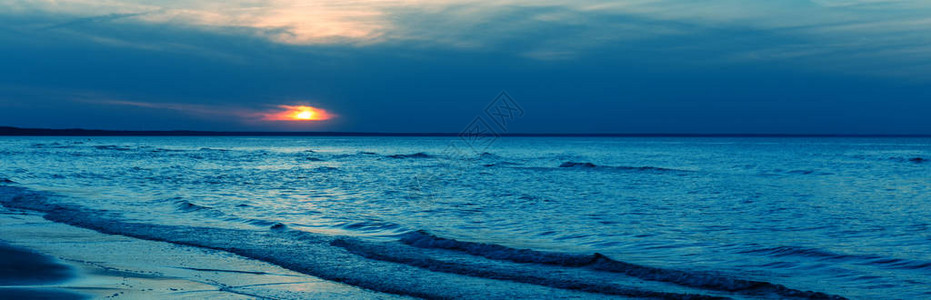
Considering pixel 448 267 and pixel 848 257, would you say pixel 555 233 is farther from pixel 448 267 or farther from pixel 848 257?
pixel 848 257

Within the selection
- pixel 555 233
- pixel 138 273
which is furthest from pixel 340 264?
pixel 555 233

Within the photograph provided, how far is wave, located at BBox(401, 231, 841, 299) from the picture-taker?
877 cm

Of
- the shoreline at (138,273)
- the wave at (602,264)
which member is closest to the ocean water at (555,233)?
the wave at (602,264)

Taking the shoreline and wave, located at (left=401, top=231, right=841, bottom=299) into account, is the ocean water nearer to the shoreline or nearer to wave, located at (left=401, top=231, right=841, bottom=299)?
wave, located at (left=401, top=231, right=841, bottom=299)

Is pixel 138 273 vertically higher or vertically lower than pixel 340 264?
higher

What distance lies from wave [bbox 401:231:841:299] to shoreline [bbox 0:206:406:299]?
340cm

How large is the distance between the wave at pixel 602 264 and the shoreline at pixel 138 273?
3396 millimetres

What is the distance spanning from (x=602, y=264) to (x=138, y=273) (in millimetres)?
6599

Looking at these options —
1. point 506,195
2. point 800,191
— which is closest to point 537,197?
point 506,195

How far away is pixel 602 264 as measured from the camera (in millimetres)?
10414

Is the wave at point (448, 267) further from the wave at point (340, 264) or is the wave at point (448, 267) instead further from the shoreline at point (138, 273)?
the shoreline at point (138, 273)

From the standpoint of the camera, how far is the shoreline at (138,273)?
25.9 feet

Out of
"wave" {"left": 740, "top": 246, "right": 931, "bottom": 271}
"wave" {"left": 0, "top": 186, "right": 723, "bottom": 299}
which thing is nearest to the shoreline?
"wave" {"left": 0, "top": 186, "right": 723, "bottom": 299}

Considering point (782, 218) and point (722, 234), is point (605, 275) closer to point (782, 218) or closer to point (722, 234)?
point (722, 234)
